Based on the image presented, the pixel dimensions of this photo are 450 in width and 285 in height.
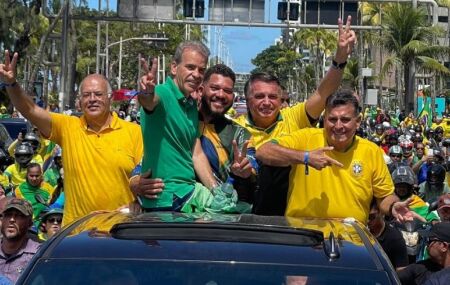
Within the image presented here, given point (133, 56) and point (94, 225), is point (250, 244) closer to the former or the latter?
point (94, 225)

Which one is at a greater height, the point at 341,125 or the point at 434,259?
the point at 341,125

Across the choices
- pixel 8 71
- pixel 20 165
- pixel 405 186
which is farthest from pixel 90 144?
pixel 20 165

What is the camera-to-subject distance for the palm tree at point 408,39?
128ft

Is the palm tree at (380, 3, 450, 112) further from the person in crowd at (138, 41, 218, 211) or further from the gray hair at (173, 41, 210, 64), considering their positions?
Answer: the person in crowd at (138, 41, 218, 211)

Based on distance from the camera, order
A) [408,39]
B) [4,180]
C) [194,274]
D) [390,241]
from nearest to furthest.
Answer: [194,274] < [390,241] < [4,180] < [408,39]

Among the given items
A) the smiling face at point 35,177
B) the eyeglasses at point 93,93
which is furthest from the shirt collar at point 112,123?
the smiling face at point 35,177

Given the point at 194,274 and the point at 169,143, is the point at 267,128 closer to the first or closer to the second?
the point at 169,143

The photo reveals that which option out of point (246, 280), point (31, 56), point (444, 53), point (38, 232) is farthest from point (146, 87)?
point (31, 56)

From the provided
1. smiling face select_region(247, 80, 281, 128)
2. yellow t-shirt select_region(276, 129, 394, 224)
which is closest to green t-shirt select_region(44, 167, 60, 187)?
smiling face select_region(247, 80, 281, 128)

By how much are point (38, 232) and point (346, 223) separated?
4218 mm

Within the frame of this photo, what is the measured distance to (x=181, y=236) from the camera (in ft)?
12.0

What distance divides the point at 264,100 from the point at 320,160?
104 centimetres

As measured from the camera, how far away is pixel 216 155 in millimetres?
5598

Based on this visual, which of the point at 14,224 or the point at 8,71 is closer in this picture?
the point at 8,71
